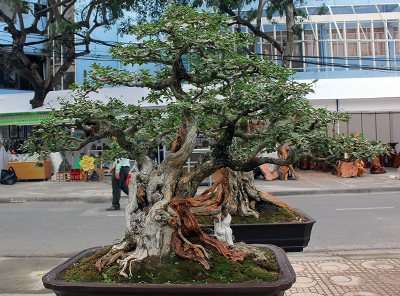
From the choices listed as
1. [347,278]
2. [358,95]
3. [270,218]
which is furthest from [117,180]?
[358,95]

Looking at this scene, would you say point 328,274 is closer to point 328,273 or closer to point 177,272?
point 328,273

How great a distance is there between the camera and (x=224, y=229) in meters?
3.19

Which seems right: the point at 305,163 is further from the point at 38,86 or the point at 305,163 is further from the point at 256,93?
the point at 256,93

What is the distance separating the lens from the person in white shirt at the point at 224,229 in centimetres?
317

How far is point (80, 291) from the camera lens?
239cm

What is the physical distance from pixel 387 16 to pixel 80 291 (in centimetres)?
2059

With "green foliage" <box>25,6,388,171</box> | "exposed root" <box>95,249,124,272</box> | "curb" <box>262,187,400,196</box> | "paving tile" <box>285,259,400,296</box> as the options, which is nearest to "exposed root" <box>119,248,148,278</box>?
"exposed root" <box>95,249,124,272</box>

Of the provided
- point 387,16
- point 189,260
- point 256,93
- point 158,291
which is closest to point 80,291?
point 158,291

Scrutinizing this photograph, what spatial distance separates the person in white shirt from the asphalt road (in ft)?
9.19

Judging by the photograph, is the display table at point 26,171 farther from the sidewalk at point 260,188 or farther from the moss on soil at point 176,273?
the moss on soil at point 176,273

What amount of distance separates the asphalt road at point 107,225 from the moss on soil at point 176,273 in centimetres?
310

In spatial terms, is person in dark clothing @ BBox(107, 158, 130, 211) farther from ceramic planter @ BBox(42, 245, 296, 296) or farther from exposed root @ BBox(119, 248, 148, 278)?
ceramic planter @ BBox(42, 245, 296, 296)

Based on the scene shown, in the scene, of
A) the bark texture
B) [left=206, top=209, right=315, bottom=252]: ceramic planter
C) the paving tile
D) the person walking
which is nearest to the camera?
the paving tile

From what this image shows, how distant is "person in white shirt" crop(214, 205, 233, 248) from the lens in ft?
10.4
